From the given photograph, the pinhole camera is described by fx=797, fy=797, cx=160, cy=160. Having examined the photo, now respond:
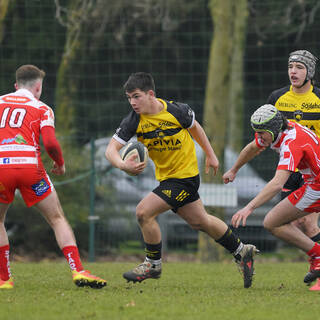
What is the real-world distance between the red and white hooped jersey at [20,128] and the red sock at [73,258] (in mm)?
841

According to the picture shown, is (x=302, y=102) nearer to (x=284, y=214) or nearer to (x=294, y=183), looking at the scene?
(x=294, y=183)

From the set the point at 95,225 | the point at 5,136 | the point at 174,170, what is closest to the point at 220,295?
the point at 174,170

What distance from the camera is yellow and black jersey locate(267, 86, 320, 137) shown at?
336 inches

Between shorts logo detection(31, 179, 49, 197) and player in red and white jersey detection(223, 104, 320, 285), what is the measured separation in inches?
69.4

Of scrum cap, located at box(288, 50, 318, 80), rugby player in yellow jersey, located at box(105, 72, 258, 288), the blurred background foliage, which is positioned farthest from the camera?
the blurred background foliage

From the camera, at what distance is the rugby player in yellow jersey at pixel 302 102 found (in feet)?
27.8

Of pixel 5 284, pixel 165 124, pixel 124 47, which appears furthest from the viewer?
pixel 124 47

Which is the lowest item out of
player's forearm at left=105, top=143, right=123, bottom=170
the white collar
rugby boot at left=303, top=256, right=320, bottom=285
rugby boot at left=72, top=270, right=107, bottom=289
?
rugby boot at left=303, top=256, right=320, bottom=285

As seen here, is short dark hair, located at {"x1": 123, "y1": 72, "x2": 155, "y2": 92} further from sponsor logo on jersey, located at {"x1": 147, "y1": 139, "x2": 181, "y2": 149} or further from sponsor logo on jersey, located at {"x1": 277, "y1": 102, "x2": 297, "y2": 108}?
sponsor logo on jersey, located at {"x1": 277, "y1": 102, "x2": 297, "y2": 108}

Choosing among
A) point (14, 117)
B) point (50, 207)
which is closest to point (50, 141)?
point (14, 117)

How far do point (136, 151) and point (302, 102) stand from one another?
2206 millimetres

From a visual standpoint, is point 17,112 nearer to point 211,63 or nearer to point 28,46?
point 211,63

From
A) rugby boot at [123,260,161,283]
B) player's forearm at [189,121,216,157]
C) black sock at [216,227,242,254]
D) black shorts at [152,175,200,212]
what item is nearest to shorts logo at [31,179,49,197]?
black shorts at [152,175,200,212]

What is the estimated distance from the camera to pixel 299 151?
725 cm
